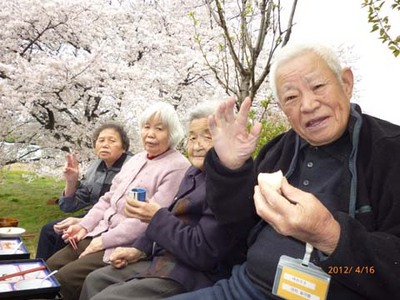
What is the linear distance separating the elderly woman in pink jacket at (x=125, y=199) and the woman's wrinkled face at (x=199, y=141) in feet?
1.19

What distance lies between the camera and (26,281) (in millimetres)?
1953

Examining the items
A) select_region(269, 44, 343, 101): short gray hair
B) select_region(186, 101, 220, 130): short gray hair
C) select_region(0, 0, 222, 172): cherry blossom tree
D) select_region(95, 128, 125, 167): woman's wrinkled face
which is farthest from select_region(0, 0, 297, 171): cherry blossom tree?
select_region(269, 44, 343, 101): short gray hair

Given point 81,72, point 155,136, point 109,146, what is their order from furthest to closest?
1. point 81,72
2. point 109,146
3. point 155,136

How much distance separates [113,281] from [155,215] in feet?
1.69

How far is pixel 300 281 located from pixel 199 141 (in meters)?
1.17

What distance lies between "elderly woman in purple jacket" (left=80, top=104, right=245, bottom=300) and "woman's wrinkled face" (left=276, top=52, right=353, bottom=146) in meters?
0.69

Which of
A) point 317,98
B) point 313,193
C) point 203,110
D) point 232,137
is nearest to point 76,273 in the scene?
point 203,110

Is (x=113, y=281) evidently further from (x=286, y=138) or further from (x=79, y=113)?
(x=79, y=113)

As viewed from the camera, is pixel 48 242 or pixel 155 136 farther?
pixel 48 242

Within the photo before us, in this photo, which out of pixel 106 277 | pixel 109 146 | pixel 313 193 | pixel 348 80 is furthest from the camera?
pixel 109 146

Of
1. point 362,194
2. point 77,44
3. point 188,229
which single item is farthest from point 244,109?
point 77,44

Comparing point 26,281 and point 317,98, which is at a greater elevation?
point 317,98

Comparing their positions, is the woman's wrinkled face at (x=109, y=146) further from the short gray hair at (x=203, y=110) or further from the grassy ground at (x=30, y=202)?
the grassy ground at (x=30, y=202)

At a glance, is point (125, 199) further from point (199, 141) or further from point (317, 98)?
point (317, 98)
